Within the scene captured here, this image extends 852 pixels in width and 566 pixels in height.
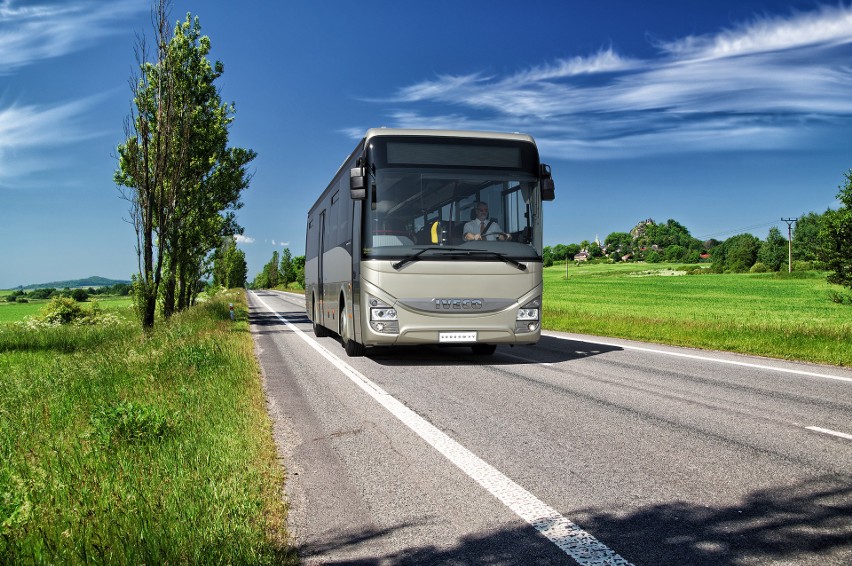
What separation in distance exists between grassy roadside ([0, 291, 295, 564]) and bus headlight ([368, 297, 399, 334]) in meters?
2.05

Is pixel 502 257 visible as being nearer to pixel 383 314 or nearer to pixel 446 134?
pixel 383 314

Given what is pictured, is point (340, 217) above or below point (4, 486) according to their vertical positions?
above

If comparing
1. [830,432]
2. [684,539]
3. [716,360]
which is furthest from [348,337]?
[684,539]

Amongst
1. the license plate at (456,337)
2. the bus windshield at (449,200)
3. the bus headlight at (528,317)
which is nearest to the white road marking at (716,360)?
the bus headlight at (528,317)

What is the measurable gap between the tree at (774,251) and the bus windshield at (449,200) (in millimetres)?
106404

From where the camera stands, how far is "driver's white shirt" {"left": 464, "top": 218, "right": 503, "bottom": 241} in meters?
9.90

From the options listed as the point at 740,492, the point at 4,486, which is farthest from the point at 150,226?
the point at 740,492

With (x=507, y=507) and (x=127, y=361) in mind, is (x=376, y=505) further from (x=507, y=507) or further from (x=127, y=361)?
(x=127, y=361)

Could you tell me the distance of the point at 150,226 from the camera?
1461cm

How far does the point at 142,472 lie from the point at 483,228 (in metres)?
6.70

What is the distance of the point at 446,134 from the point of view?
10203mm

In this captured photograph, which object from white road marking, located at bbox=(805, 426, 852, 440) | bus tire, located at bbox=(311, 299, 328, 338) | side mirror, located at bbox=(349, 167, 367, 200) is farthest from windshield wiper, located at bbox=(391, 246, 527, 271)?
bus tire, located at bbox=(311, 299, 328, 338)

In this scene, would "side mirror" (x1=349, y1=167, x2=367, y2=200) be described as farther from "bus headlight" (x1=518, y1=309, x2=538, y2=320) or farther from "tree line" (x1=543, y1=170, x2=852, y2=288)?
"tree line" (x1=543, y1=170, x2=852, y2=288)

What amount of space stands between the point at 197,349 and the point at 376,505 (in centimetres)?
774
